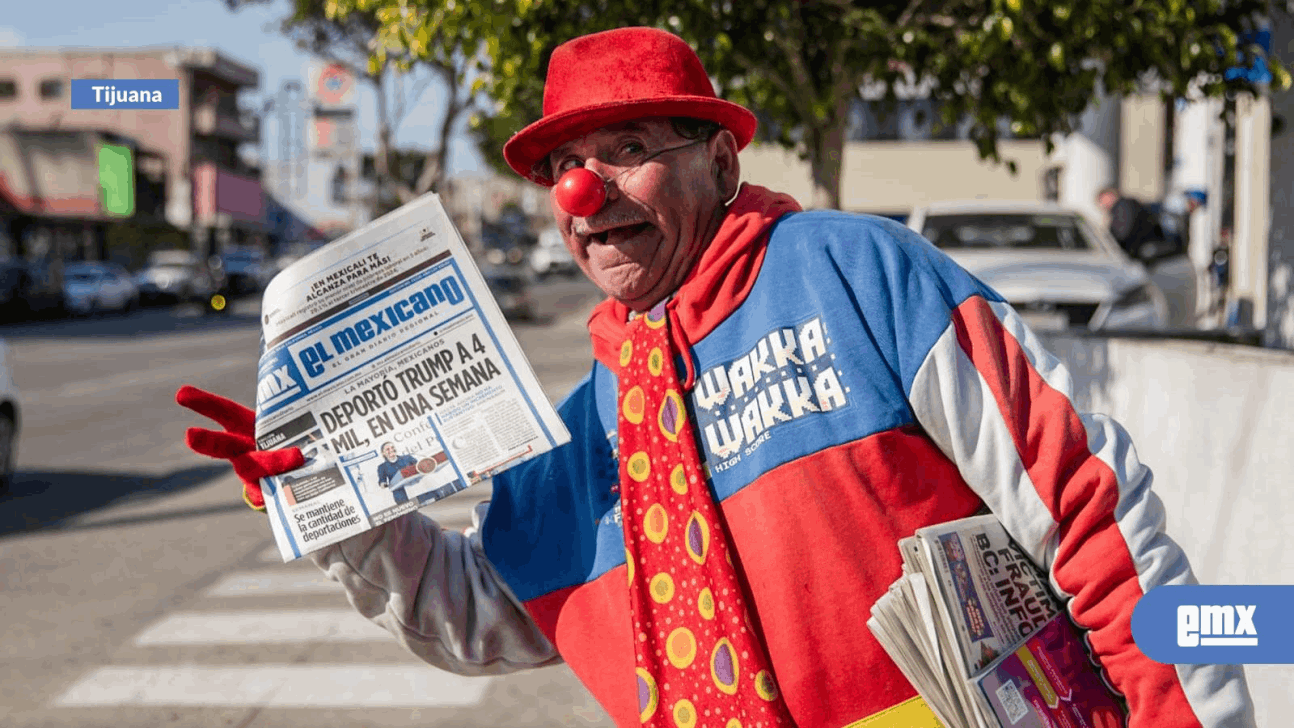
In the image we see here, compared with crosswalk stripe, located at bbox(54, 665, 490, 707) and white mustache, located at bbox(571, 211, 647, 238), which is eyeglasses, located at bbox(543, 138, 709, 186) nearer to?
white mustache, located at bbox(571, 211, 647, 238)

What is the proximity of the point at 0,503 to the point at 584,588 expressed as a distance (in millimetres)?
9291

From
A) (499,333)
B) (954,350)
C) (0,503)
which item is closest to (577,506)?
(499,333)

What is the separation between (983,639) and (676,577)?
447 millimetres

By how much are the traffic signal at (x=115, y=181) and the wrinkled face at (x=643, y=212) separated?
800mm

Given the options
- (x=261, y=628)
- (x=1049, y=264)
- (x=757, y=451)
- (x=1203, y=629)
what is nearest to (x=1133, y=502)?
(x=1203, y=629)

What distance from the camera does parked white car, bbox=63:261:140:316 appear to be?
37156 mm

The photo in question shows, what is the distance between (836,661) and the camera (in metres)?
1.94

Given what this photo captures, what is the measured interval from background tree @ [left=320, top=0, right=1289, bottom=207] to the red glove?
3.73 m

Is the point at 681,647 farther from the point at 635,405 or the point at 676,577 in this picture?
the point at 635,405

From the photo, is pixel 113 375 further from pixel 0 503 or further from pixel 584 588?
pixel 584 588

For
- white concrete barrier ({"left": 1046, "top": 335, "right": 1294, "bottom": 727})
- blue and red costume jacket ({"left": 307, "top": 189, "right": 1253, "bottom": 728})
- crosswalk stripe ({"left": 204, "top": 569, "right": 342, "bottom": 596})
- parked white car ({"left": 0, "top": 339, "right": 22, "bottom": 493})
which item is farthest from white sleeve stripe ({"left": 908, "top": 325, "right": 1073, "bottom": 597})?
parked white car ({"left": 0, "top": 339, "right": 22, "bottom": 493})

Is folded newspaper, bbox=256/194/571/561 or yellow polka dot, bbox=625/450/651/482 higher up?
folded newspaper, bbox=256/194/571/561

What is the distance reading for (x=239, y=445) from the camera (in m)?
2.07

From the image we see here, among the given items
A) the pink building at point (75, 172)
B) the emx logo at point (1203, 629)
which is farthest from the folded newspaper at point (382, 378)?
the pink building at point (75, 172)
